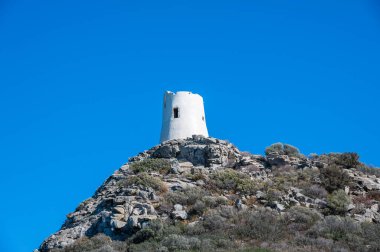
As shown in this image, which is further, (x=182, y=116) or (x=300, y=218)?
(x=182, y=116)

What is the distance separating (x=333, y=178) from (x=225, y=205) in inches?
269

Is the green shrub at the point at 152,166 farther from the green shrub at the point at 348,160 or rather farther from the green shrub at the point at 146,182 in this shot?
the green shrub at the point at 348,160

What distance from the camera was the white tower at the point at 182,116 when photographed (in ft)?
136

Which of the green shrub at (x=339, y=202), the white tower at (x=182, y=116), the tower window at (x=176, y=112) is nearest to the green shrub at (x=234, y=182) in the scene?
the green shrub at (x=339, y=202)

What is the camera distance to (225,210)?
93.0 ft

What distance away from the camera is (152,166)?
35.2m

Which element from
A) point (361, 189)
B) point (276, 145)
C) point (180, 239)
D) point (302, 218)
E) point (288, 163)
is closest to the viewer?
point (180, 239)

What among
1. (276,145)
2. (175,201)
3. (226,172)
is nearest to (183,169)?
(226,172)

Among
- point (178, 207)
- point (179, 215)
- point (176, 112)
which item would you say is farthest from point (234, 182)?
point (176, 112)

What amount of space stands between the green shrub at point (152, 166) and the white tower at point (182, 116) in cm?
539

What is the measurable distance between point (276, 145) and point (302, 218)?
43.4 ft

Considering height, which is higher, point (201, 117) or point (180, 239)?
point (201, 117)

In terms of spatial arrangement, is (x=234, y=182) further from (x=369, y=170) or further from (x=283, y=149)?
(x=369, y=170)

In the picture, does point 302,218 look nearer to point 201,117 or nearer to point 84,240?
point 84,240
